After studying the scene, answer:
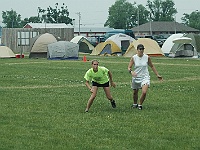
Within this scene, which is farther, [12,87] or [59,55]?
[59,55]

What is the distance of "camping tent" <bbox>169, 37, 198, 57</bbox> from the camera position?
5125cm

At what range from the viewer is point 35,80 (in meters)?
26.0

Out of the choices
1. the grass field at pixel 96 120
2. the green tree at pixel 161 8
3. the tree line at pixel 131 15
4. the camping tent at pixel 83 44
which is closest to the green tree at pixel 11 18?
the tree line at pixel 131 15

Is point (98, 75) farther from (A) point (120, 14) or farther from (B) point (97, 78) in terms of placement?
(A) point (120, 14)

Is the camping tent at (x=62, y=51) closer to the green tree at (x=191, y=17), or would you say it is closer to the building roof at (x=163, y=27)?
the building roof at (x=163, y=27)

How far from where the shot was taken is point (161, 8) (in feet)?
559

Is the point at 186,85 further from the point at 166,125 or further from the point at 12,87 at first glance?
the point at 166,125

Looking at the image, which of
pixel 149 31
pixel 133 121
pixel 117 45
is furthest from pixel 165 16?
pixel 133 121

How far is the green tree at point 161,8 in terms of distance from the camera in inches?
6654

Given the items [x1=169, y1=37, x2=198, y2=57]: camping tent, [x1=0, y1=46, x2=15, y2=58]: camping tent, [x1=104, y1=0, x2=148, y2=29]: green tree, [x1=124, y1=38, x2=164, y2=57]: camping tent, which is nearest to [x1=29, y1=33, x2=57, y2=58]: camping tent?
[x1=0, y1=46, x2=15, y2=58]: camping tent

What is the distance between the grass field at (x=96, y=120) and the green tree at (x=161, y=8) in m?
148

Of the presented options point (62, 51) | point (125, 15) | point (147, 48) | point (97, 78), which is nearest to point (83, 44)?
point (147, 48)

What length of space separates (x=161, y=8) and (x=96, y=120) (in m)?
158

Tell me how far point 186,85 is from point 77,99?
6371 millimetres
